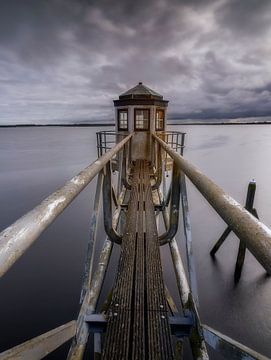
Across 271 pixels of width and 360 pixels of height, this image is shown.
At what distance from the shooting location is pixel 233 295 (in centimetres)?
862

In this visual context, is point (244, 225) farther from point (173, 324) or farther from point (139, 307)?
point (173, 324)

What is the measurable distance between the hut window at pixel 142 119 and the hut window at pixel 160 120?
65 centimetres

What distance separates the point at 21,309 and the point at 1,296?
1.22 meters

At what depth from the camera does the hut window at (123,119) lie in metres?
11.8

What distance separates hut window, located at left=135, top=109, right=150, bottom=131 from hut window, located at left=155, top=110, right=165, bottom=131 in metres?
0.65

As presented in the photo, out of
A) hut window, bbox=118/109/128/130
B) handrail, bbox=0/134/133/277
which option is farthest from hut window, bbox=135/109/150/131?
handrail, bbox=0/134/133/277

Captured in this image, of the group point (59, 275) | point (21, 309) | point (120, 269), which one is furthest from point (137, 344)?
point (59, 275)

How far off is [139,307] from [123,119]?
10987 millimetres

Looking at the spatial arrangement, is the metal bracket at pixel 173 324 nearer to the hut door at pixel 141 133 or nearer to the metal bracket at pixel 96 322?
the metal bracket at pixel 96 322

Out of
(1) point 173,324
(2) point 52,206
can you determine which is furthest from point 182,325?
(2) point 52,206

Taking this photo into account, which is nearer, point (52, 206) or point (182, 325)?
point (52, 206)

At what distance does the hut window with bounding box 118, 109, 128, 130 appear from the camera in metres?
11.8

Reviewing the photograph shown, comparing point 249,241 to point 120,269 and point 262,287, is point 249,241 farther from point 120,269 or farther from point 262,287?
point 262,287

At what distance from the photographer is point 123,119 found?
39.2ft
